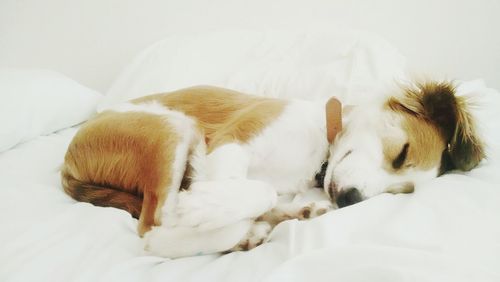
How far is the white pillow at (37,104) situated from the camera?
1.70 metres

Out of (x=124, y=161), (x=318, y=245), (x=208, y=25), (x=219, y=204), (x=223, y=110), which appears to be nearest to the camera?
(x=318, y=245)

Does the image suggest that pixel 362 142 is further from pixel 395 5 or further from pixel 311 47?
pixel 395 5

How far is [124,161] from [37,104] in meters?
1.05

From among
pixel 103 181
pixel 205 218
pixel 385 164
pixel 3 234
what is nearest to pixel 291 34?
pixel 385 164

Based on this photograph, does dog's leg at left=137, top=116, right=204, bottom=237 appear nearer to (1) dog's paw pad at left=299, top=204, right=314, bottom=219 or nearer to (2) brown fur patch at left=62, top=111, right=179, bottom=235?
(2) brown fur patch at left=62, top=111, right=179, bottom=235

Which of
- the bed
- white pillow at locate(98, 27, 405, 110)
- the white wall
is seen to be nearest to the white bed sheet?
the bed

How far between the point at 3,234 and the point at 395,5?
8.26 feet

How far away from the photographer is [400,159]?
1155 mm

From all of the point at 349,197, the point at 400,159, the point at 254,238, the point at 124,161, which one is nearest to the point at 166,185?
the point at 124,161

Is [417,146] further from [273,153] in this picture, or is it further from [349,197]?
[273,153]

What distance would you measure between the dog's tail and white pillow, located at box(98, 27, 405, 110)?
92 centimetres

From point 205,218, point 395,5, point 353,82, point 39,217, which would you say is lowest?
point 39,217

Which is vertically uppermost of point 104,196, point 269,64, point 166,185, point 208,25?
point 208,25

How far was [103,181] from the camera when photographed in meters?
1.19
